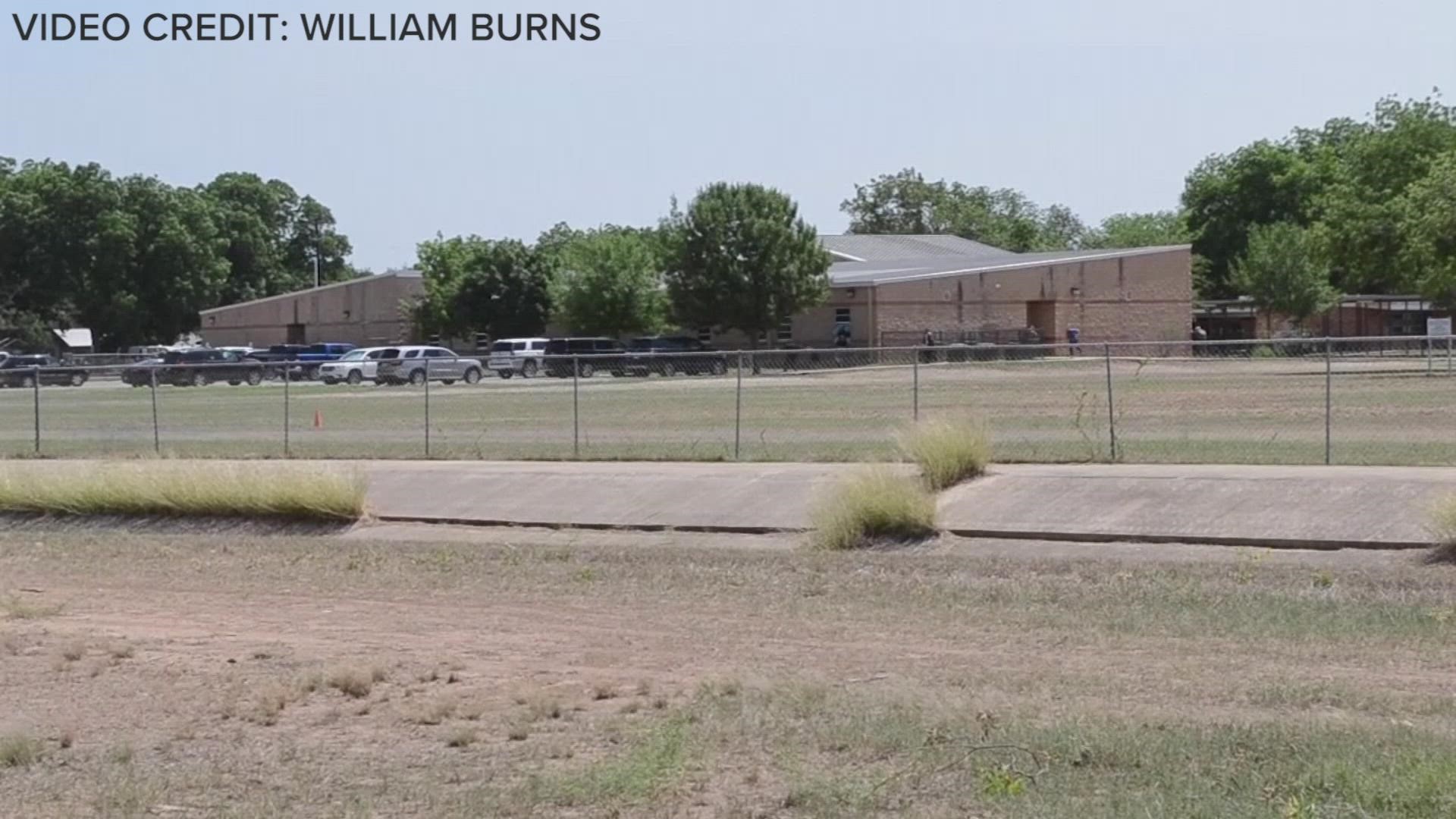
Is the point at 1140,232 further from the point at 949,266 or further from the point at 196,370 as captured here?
the point at 196,370

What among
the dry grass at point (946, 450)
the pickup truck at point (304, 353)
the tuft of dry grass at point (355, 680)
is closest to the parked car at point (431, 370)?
the pickup truck at point (304, 353)

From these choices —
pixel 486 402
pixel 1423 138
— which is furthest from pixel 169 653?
pixel 1423 138

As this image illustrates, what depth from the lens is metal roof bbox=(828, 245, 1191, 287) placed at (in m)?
74.2

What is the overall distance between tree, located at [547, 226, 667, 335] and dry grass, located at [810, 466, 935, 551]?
59.1 meters

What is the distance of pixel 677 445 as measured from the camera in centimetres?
2594

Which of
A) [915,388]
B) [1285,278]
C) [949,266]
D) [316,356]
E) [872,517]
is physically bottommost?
[872,517]

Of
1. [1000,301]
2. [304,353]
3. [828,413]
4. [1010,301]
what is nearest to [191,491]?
[828,413]

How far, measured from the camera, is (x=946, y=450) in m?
19.7

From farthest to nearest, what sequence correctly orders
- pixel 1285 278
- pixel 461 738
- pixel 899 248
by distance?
pixel 899 248, pixel 1285 278, pixel 461 738

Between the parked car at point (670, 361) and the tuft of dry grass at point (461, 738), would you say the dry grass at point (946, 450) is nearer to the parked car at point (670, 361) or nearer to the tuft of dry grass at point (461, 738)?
the tuft of dry grass at point (461, 738)

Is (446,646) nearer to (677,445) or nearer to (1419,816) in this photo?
(1419,816)

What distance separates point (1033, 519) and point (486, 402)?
2348cm

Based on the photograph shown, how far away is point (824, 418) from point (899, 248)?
6909cm

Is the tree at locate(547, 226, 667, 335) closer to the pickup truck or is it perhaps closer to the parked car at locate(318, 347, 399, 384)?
the pickup truck
